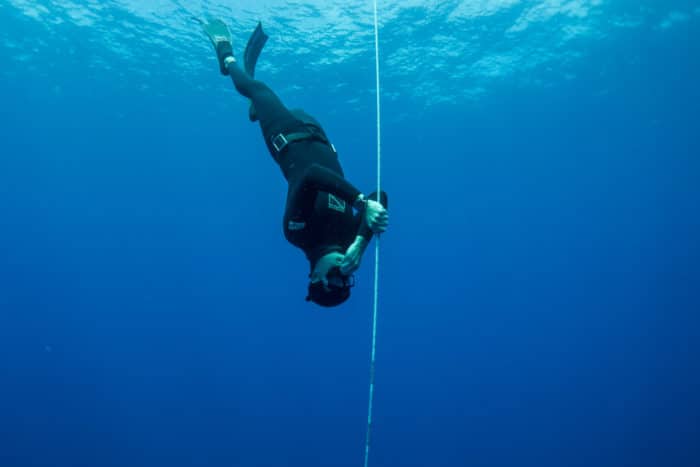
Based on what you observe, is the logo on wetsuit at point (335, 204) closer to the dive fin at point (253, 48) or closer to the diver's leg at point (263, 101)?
the diver's leg at point (263, 101)

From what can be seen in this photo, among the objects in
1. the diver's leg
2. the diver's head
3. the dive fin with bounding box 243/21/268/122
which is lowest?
the diver's head

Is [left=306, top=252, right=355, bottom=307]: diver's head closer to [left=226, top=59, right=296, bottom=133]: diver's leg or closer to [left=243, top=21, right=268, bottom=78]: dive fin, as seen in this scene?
[left=226, top=59, right=296, bottom=133]: diver's leg

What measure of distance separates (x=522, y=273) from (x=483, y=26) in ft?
116

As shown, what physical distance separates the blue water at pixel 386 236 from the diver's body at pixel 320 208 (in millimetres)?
9511

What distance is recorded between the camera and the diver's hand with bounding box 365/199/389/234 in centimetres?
298

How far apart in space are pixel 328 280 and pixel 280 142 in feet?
6.04

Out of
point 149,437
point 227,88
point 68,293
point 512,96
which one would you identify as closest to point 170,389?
point 149,437

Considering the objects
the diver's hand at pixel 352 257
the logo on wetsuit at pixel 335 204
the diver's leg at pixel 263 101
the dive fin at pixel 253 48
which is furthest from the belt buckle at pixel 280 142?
the dive fin at pixel 253 48

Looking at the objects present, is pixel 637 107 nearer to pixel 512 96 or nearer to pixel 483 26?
pixel 512 96

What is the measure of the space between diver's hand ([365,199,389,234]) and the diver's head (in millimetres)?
392

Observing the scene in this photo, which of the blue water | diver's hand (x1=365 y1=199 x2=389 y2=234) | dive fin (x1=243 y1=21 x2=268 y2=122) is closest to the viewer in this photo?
diver's hand (x1=365 y1=199 x2=389 y2=234)

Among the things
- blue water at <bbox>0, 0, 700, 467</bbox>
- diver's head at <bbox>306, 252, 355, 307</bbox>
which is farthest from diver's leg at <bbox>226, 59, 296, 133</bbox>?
blue water at <bbox>0, 0, 700, 467</bbox>

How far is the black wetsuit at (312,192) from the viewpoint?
3.26 m

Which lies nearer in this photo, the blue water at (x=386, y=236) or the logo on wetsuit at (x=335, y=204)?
the logo on wetsuit at (x=335, y=204)
